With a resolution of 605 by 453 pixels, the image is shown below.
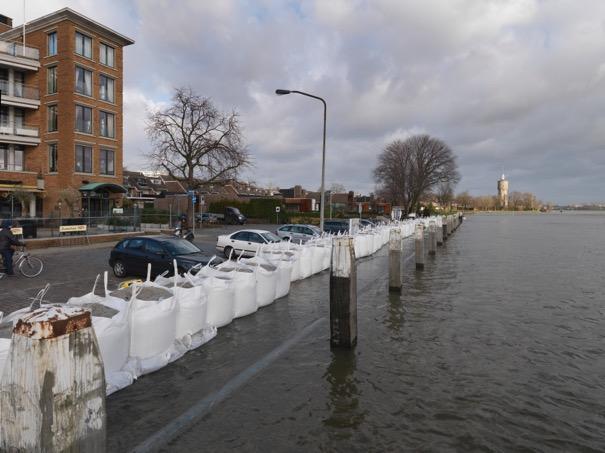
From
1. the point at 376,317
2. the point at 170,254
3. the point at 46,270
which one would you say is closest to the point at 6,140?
the point at 46,270

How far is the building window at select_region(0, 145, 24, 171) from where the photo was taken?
34.3 metres

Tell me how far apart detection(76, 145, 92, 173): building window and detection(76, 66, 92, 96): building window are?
4206 millimetres

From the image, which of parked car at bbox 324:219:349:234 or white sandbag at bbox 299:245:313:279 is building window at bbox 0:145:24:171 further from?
white sandbag at bbox 299:245:313:279

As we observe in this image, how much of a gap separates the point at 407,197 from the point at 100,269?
236 ft

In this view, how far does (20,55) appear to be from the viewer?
115 feet

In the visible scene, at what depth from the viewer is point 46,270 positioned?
15.4 m

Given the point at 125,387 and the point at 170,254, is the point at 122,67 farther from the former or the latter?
the point at 125,387

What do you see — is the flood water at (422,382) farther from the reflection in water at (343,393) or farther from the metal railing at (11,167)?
the metal railing at (11,167)

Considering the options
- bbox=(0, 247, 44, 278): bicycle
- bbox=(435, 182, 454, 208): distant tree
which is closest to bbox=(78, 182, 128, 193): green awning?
bbox=(0, 247, 44, 278): bicycle

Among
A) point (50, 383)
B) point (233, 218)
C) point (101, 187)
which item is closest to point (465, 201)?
point (233, 218)

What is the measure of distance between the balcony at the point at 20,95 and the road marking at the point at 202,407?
35646 millimetres

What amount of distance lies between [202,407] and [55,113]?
3644 cm

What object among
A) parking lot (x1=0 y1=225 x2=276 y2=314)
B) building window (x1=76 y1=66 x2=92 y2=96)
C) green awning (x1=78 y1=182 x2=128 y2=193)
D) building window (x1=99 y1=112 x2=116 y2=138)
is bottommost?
parking lot (x1=0 y1=225 x2=276 y2=314)

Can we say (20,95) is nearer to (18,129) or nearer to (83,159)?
(18,129)
